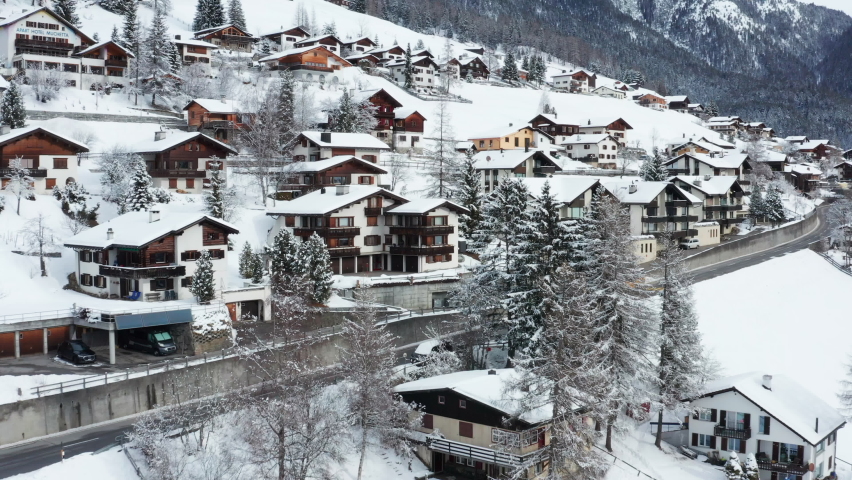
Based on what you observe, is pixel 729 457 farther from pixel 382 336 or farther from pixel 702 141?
pixel 702 141

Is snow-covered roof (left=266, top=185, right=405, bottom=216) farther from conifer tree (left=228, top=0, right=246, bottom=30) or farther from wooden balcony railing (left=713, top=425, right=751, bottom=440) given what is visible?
conifer tree (left=228, top=0, right=246, bottom=30)

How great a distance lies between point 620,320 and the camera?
40.3 meters

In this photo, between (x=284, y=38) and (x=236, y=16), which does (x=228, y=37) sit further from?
(x=236, y=16)

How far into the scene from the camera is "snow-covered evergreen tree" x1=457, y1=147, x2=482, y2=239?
223 feet

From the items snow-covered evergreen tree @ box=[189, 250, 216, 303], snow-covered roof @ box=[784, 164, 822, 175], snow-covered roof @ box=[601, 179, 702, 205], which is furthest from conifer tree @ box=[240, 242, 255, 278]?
snow-covered roof @ box=[784, 164, 822, 175]

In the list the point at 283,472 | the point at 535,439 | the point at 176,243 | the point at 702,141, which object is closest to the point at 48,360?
the point at 176,243

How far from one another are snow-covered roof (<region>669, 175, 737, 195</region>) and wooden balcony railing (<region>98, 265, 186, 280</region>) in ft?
188

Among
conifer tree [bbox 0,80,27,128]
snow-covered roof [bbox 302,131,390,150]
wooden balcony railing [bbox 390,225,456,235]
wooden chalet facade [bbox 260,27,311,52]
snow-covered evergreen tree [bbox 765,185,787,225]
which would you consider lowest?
wooden balcony railing [bbox 390,225,456,235]

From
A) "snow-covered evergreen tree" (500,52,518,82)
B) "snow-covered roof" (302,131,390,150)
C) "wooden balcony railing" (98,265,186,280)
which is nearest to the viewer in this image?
"wooden balcony railing" (98,265,186,280)

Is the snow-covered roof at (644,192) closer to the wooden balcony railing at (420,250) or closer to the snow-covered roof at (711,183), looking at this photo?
the snow-covered roof at (711,183)

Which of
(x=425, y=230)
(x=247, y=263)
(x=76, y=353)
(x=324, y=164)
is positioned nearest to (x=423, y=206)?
(x=425, y=230)

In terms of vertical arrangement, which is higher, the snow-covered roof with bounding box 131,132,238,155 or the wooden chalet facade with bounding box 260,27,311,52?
the wooden chalet facade with bounding box 260,27,311,52

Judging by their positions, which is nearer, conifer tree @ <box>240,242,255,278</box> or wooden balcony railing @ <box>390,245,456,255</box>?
conifer tree @ <box>240,242,255,278</box>

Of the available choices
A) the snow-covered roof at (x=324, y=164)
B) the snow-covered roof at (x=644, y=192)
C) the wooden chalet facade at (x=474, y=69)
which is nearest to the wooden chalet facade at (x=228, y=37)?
the wooden chalet facade at (x=474, y=69)
